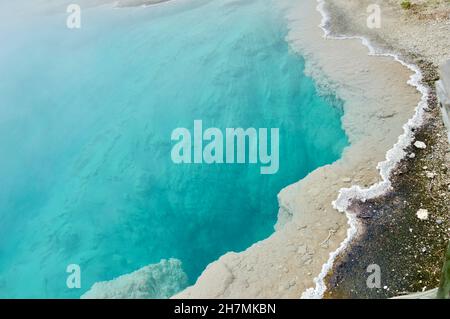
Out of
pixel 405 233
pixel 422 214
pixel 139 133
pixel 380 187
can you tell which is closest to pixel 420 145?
pixel 380 187

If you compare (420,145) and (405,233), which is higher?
(420,145)

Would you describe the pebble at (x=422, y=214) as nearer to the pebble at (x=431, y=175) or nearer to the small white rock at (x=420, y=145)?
the pebble at (x=431, y=175)

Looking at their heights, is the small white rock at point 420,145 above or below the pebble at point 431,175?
above

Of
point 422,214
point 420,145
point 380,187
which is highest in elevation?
point 420,145

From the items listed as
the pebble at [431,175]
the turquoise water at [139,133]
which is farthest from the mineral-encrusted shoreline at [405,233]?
the turquoise water at [139,133]

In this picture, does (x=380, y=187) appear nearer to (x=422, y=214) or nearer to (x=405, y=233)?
(x=422, y=214)

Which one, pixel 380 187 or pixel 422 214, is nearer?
pixel 422 214
